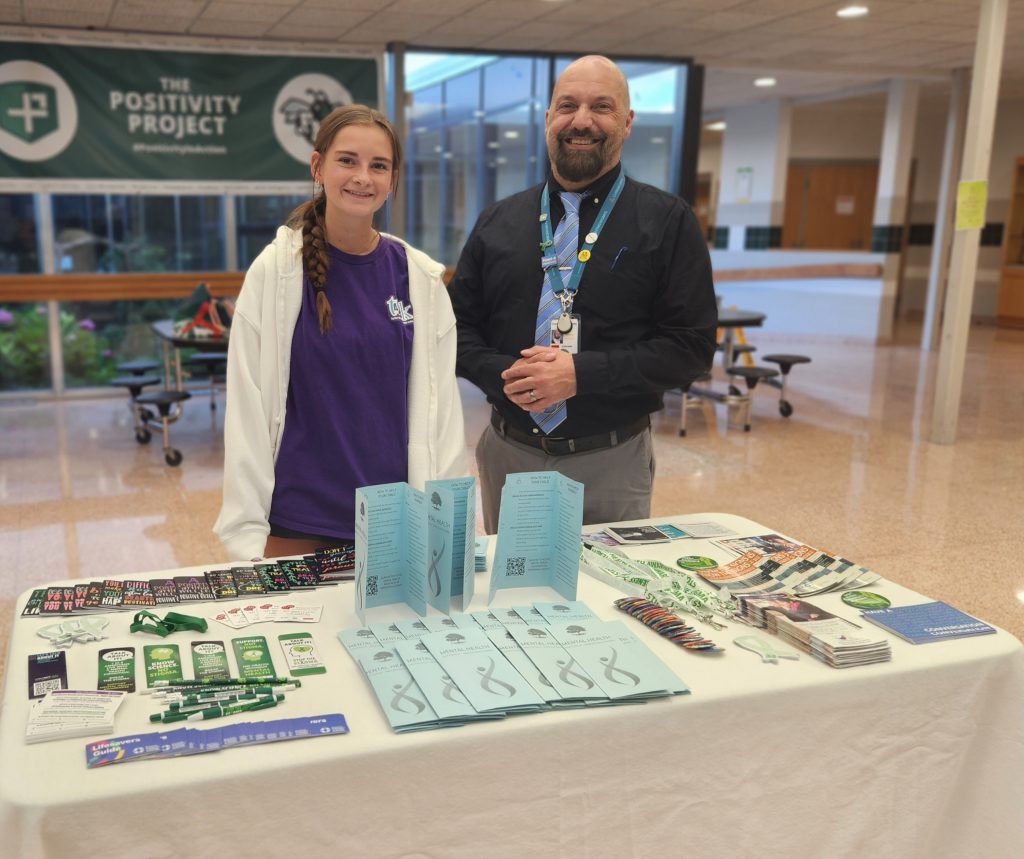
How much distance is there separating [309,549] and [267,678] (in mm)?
743

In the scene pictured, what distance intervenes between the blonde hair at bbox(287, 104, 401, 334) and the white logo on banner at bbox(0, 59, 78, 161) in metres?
6.58

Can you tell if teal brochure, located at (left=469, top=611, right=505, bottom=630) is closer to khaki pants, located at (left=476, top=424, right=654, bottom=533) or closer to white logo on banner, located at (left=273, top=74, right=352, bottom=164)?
khaki pants, located at (left=476, top=424, right=654, bottom=533)

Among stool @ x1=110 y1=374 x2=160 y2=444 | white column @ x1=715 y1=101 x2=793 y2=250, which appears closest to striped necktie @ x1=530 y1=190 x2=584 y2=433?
stool @ x1=110 y1=374 x2=160 y2=444

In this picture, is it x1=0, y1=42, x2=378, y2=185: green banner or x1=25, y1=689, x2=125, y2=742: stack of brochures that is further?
x1=0, y1=42, x2=378, y2=185: green banner

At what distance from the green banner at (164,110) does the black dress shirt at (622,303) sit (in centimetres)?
655

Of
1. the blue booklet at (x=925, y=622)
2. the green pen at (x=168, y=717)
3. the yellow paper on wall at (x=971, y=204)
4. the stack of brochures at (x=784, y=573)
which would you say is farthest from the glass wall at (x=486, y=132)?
the green pen at (x=168, y=717)

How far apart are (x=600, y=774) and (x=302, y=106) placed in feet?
25.7

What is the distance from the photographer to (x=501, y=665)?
147cm

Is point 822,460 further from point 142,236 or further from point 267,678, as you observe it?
point 142,236

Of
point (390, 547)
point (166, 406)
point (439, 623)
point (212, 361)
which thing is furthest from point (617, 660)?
point (212, 361)

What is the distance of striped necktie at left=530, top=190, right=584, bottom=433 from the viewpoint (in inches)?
88.0

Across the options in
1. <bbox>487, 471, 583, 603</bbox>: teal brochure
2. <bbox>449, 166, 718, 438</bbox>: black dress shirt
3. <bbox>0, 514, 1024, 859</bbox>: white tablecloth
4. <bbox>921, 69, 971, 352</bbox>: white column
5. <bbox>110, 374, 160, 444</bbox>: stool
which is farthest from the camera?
<bbox>921, 69, 971, 352</bbox>: white column

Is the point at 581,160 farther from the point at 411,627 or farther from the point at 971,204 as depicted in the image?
the point at 971,204

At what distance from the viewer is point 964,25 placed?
25.5 ft
